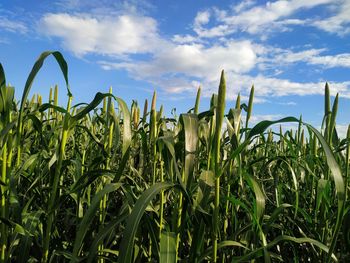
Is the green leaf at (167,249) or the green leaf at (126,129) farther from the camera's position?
the green leaf at (126,129)

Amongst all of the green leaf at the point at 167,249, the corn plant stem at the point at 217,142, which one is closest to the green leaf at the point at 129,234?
the green leaf at the point at 167,249

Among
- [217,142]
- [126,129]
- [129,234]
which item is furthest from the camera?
[126,129]

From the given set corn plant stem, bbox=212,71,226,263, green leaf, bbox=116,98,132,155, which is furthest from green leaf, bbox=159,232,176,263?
green leaf, bbox=116,98,132,155

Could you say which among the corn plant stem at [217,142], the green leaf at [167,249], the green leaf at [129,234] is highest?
the corn plant stem at [217,142]

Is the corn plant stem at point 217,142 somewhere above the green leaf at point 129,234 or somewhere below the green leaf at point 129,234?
above

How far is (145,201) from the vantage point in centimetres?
91

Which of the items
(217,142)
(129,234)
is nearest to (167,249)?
(129,234)

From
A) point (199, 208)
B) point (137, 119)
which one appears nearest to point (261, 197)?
point (199, 208)

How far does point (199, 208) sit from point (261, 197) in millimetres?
258

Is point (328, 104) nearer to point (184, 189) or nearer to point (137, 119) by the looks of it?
point (184, 189)

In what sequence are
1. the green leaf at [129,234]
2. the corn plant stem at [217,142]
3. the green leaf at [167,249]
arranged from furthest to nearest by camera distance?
the corn plant stem at [217,142]
the green leaf at [167,249]
the green leaf at [129,234]

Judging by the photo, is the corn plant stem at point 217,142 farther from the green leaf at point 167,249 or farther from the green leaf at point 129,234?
the green leaf at point 129,234

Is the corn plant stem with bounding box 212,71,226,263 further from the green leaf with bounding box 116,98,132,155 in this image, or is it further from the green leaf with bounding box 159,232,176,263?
the green leaf with bounding box 116,98,132,155

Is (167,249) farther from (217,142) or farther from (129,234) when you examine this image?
(217,142)
